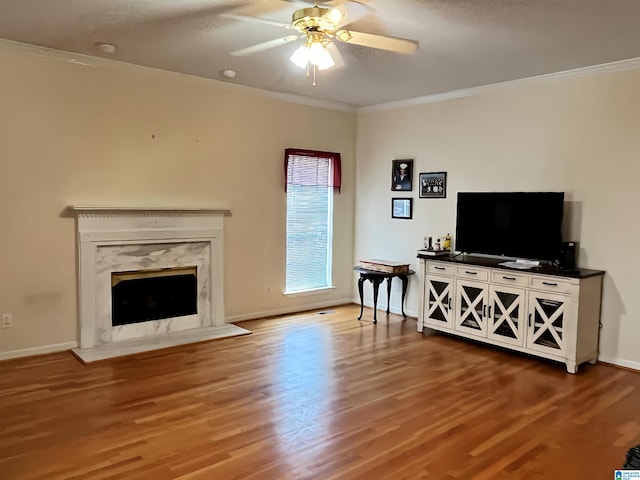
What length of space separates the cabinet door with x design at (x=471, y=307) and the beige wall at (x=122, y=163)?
6.91 feet

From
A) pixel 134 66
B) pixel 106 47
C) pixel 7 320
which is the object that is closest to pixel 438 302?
pixel 134 66

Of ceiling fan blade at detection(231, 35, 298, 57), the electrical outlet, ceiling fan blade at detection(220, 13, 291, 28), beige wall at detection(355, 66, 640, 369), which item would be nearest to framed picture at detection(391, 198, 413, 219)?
beige wall at detection(355, 66, 640, 369)

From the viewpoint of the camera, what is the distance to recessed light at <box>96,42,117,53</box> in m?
4.12

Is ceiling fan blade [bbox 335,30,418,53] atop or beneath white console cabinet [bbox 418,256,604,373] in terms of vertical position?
atop

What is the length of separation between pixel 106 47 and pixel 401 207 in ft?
12.1

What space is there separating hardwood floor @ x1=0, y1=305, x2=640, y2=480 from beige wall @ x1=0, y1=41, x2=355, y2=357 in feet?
2.54

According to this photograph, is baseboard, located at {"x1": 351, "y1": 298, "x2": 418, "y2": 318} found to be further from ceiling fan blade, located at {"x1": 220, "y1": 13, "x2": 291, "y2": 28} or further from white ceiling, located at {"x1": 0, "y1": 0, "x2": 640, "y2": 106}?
ceiling fan blade, located at {"x1": 220, "y1": 13, "x2": 291, "y2": 28}

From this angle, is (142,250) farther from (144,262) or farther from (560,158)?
(560,158)

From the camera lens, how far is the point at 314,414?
3.29m

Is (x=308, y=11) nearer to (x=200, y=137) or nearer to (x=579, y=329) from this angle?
(x=200, y=137)

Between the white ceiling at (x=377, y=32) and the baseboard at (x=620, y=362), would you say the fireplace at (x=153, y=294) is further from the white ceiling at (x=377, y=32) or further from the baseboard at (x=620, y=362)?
the baseboard at (x=620, y=362)

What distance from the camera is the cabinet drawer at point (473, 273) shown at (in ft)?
15.7

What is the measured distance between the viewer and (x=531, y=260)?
473cm

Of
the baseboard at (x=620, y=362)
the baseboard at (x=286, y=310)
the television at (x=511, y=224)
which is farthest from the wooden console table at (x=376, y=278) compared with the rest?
the baseboard at (x=620, y=362)
